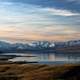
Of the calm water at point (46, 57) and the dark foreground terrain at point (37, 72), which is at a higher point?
the calm water at point (46, 57)

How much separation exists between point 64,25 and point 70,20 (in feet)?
0.51

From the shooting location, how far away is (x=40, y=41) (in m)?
6.76

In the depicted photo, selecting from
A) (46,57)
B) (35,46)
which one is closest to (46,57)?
(46,57)

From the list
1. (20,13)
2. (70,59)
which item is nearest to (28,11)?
(20,13)

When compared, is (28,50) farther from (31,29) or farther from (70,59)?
(70,59)

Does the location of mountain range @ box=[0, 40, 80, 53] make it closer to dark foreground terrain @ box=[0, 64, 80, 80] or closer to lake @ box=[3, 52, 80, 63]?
lake @ box=[3, 52, 80, 63]

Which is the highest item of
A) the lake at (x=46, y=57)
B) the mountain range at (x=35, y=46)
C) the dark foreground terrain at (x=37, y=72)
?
the mountain range at (x=35, y=46)

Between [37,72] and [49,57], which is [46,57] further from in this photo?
[37,72]

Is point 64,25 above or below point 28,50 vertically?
above

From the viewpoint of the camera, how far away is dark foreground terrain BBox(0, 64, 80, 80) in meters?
6.56

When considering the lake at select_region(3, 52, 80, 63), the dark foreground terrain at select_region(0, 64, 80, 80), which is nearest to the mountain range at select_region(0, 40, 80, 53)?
the lake at select_region(3, 52, 80, 63)

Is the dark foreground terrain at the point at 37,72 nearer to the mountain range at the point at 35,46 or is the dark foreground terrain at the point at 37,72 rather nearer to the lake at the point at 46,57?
the lake at the point at 46,57

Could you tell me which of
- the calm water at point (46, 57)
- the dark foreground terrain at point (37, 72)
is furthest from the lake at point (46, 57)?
the dark foreground terrain at point (37, 72)

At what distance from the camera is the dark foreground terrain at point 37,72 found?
21.5 ft
